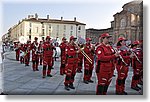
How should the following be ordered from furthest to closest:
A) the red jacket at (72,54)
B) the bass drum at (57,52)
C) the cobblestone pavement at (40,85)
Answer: the bass drum at (57,52) < the red jacket at (72,54) < the cobblestone pavement at (40,85)

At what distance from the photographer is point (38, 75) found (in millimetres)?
3734

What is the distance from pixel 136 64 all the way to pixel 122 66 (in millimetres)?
228

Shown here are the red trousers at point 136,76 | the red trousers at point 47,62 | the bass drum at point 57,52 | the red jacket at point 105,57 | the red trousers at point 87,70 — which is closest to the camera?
the red jacket at point 105,57

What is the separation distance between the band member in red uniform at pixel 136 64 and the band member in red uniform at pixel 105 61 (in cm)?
37

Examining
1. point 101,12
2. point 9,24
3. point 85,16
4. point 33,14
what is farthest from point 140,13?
point 9,24

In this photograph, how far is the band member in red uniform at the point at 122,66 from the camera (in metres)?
3.02

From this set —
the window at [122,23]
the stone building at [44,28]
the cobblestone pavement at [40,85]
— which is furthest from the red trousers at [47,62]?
the window at [122,23]

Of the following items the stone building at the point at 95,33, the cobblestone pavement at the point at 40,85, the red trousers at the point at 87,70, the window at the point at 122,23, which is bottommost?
the cobblestone pavement at the point at 40,85

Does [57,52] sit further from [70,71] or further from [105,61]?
[105,61]

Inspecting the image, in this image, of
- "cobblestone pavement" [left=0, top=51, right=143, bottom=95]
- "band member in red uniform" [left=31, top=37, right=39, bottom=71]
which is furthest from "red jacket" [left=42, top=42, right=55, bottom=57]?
"cobblestone pavement" [left=0, top=51, right=143, bottom=95]

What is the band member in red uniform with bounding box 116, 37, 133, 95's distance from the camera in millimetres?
3023

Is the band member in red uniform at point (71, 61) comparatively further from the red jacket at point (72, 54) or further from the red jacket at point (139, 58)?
the red jacket at point (139, 58)

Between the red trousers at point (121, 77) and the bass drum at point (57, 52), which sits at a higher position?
the bass drum at point (57, 52)

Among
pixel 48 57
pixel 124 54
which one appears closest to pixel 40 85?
pixel 48 57
